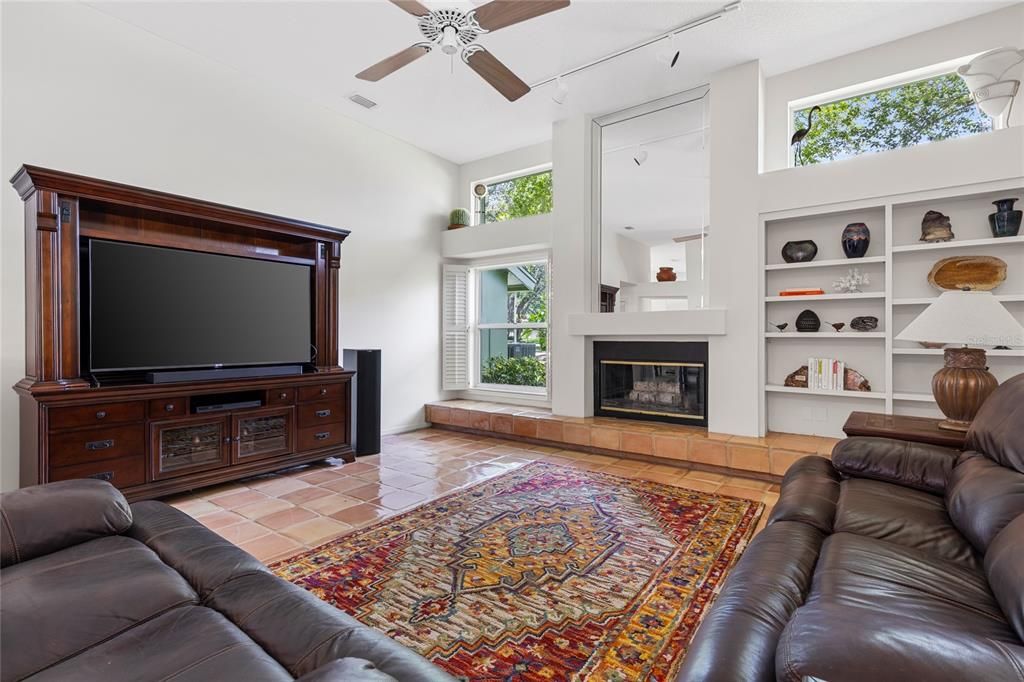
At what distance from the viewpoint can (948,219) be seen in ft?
11.0

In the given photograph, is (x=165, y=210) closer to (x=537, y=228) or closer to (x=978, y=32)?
(x=537, y=228)

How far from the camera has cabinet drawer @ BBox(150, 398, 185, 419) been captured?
9.83 feet

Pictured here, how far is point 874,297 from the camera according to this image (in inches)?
139

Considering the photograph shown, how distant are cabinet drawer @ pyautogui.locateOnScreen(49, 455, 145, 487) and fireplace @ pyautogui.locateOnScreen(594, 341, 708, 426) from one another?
3672 millimetres

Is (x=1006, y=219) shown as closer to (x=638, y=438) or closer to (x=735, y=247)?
(x=735, y=247)

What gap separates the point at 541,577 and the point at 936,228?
357 cm

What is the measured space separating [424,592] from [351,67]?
3875mm

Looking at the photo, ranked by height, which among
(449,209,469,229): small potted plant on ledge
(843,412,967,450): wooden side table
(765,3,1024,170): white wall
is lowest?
(843,412,967,450): wooden side table

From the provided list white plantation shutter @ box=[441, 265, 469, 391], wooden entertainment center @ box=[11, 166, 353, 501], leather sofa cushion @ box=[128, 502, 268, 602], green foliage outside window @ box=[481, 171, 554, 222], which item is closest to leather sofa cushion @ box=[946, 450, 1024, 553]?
leather sofa cushion @ box=[128, 502, 268, 602]

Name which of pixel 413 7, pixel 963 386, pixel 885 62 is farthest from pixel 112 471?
pixel 885 62

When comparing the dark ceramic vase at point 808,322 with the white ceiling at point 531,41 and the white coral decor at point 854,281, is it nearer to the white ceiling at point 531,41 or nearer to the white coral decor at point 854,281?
the white coral decor at point 854,281

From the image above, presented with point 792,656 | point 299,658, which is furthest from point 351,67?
point 792,656

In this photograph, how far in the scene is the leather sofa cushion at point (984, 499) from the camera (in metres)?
1.35

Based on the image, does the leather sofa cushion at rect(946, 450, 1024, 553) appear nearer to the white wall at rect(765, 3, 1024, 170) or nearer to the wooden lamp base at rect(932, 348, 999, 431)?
the wooden lamp base at rect(932, 348, 999, 431)
